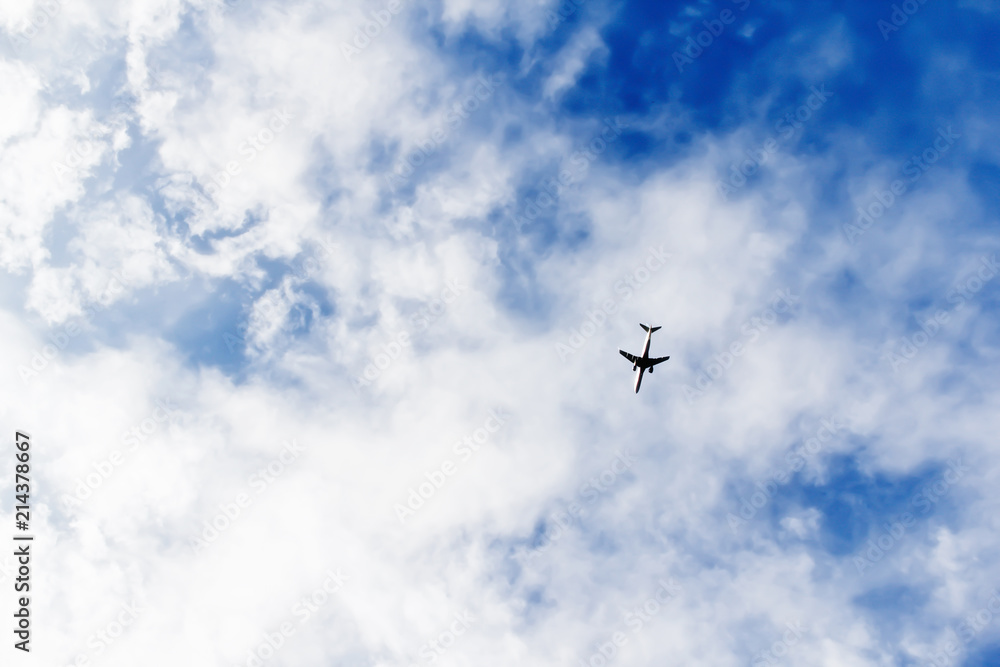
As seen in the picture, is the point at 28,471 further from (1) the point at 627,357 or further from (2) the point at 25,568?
(1) the point at 627,357

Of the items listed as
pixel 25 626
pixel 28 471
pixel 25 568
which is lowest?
pixel 25 626

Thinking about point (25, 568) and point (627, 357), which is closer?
point (25, 568)

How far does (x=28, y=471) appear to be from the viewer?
60188mm

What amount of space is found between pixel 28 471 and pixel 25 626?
58.4ft

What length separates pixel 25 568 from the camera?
60219 millimetres

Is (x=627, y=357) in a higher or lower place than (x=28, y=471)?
higher

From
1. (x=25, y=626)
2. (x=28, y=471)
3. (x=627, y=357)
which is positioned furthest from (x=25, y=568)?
(x=627, y=357)

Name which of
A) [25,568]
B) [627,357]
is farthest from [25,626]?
[627,357]

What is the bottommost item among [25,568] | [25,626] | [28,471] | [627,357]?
[25,626]

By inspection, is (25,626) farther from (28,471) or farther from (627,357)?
(627,357)

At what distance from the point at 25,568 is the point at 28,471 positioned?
1116 centimetres

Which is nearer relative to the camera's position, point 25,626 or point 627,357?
point 25,626

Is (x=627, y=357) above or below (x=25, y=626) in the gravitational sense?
above

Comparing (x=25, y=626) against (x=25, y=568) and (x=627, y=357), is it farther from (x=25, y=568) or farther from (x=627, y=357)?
(x=627, y=357)
